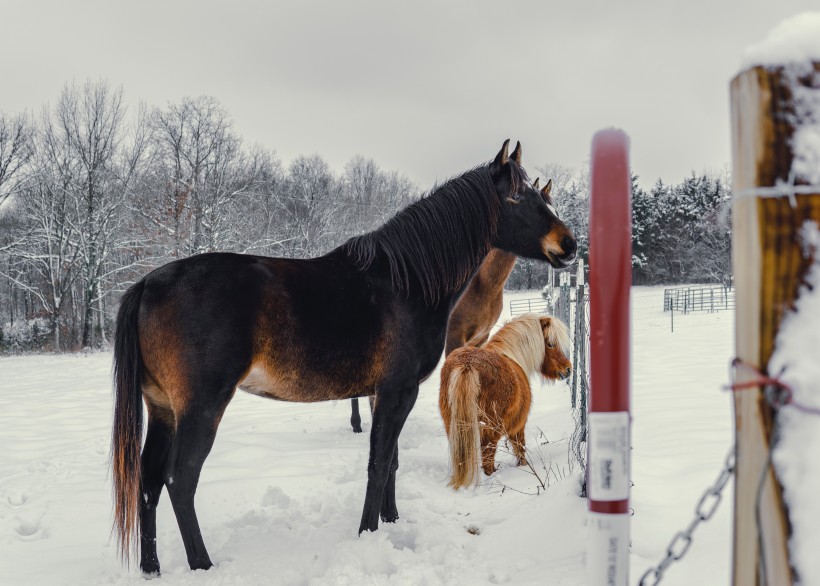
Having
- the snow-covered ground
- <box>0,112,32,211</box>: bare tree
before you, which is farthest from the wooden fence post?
<box>0,112,32,211</box>: bare tree

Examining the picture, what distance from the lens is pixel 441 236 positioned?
346cm

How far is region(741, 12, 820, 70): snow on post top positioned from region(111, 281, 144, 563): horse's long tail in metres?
2.89

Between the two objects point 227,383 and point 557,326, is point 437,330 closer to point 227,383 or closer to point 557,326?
point 227,383

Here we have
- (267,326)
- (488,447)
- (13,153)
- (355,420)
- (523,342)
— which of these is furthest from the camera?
(13,153)

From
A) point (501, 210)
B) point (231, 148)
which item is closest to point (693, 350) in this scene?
point (501, 210)

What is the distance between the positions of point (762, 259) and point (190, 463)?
2.66 m

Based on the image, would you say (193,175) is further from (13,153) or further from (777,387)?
(777,387)

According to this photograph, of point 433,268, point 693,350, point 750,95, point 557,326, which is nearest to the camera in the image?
point 750,95

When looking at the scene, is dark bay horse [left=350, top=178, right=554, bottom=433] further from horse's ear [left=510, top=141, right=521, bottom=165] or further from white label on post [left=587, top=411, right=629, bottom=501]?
white label on post [left=587, top=411, right=629, bottom=501]

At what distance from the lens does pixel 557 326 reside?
215 inches

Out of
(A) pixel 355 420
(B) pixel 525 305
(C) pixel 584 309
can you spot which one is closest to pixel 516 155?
(C) pixel 584 309

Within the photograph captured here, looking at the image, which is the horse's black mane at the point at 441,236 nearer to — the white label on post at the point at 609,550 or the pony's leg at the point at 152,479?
the pony's leg at the point at 152,479

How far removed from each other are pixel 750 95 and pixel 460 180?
262 centimetres

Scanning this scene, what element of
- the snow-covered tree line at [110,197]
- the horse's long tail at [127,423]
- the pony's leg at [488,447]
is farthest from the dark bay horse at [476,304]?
the snow-covered tree line at [110,197]
